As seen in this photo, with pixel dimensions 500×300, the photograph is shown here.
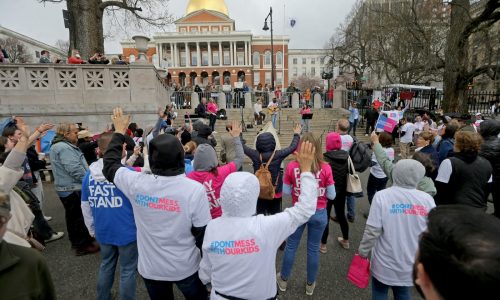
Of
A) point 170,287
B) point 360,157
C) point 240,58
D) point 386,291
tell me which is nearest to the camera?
point 170,287

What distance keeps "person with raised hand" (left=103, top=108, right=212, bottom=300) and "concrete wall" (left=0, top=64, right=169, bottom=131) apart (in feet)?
33.0

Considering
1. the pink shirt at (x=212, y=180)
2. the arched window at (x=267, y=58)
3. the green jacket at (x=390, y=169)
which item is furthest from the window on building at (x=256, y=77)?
the pink shirt at (x=212, y=180)

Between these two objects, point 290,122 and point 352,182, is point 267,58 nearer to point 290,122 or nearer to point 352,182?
point 290,122

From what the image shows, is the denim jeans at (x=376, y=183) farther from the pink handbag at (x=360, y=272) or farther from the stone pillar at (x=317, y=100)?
the stone pillar at (x=317, y=100)

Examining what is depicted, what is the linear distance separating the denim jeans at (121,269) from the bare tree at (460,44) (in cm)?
1630

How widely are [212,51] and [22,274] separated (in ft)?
248

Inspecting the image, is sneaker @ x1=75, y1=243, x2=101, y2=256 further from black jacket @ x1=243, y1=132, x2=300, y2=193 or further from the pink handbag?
the pink handbag

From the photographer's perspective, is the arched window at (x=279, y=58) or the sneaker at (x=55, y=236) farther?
the arched window at (x=279, y=58)

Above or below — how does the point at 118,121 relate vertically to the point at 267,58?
below

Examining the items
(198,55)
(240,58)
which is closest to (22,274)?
(198,55)

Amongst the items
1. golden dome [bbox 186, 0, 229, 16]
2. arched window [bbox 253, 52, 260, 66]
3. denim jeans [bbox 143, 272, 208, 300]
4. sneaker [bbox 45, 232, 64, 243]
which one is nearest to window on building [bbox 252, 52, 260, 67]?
arched window [bbox 253, 52, 260, 66]

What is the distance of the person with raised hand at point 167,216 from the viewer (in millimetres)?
2082

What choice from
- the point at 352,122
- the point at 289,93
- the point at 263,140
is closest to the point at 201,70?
the point at 289,93

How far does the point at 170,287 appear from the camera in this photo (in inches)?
91.7
